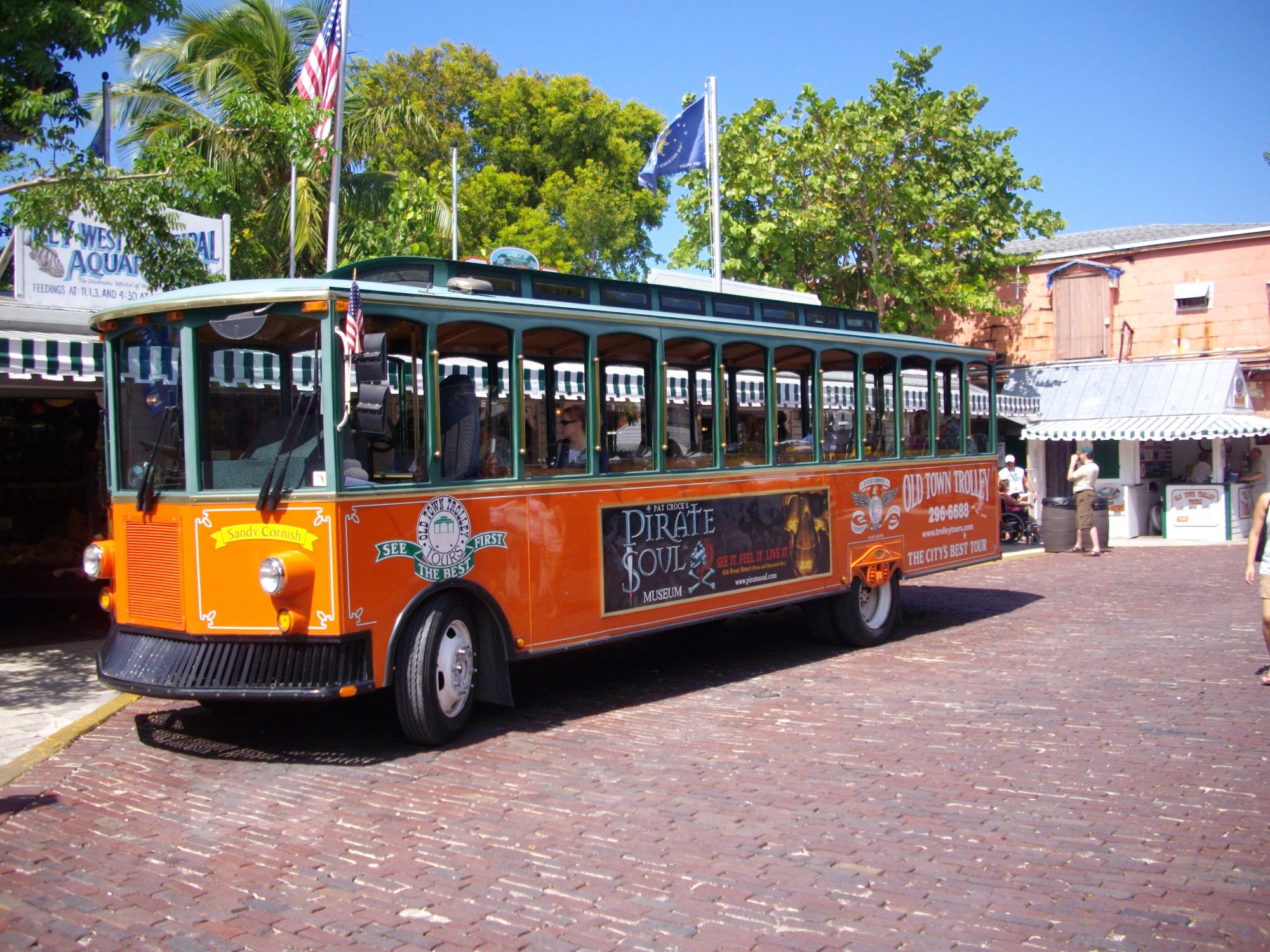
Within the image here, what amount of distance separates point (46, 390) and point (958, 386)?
9599 mm

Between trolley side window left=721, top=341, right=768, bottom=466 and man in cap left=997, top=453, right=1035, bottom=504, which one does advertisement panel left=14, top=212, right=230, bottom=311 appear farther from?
man in cap left=997, top=453, right=1035, bottom=504

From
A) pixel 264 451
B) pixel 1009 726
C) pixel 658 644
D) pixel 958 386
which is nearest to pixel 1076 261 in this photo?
pixel 958 386

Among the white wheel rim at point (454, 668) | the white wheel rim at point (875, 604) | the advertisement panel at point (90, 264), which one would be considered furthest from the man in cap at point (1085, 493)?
the white wheel rim at point (454, 668)

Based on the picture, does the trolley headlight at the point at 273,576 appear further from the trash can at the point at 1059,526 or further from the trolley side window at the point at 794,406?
the trash can at the point at 1059,526

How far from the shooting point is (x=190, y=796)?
634 centimetres

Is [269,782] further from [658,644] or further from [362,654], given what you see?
[658,644]

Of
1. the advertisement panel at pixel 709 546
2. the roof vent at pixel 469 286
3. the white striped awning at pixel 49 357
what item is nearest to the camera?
the roof vent at pixel 469 286

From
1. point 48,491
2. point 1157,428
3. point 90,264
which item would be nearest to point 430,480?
point 90,264

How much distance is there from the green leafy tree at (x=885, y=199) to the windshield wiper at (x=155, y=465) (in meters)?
16.8

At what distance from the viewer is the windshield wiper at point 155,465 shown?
713 centimetres

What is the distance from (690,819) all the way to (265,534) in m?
2.93

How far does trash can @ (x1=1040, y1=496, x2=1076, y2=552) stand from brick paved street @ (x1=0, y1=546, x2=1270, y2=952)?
11.5 meters

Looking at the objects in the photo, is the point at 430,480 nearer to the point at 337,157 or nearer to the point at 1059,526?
the point at 337,157

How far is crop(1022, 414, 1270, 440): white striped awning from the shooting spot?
21.9 meters
